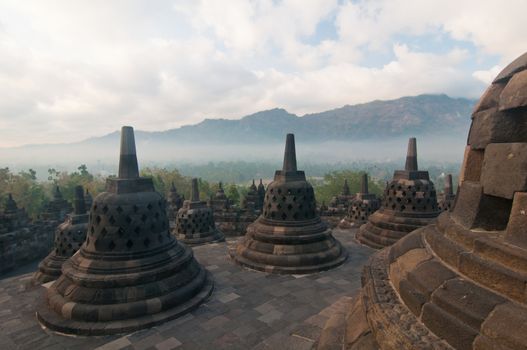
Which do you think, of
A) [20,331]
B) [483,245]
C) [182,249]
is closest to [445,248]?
[483,245]

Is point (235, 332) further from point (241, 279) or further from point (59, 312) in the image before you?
point (59, 312)

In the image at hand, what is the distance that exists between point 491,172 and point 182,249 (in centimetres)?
717

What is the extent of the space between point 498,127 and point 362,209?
15933 millimetres

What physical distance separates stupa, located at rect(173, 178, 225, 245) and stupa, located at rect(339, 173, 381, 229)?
27.6 feet

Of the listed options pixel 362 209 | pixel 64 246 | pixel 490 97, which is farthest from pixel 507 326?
pixel 362 209

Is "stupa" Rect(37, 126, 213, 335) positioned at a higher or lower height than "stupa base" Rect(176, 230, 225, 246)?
higher

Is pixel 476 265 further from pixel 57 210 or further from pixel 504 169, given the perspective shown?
pixel 57 210

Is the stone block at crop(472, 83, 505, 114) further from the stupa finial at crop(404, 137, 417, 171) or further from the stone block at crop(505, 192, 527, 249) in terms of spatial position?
the stupa finial at crop(404, 137, 417, 171)

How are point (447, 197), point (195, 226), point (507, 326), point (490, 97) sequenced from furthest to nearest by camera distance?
1. point (447, 197)
2. point (195, 226)
3. point (490, 97)
4. point (507, 326)

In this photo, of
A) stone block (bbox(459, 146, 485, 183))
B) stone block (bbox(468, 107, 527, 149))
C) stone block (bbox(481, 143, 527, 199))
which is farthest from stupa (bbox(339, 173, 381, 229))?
stone block (bbox(481, 143, 527, 199))

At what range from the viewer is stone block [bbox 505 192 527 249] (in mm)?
2533

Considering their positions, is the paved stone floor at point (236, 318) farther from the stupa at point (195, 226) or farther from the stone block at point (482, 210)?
the stupa at point (195, 226)

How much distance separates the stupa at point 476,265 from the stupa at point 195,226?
12.5 metres

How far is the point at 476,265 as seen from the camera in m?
2.70
